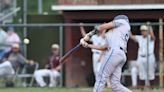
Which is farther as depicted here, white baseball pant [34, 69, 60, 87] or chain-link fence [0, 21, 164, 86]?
chain-link fence [0, 21, 164, 86]

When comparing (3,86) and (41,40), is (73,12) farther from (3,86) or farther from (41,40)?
(3,86)

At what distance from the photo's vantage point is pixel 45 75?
53.2 feet

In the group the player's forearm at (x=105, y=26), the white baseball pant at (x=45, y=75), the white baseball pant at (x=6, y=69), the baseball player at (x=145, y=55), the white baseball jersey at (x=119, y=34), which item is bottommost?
the white baseball pant at (x=45, y=75)

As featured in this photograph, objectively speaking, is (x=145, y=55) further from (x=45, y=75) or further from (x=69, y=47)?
(x=45, y=75)

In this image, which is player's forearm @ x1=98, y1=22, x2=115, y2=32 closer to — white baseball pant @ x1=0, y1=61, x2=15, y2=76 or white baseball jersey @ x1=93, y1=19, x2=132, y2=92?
white baseball jersey @ x1=93, y1=19, x2=132, y2=92

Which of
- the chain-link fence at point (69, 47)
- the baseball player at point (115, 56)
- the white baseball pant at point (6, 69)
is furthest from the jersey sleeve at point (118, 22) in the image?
the white baseball pant at point (6, 69)

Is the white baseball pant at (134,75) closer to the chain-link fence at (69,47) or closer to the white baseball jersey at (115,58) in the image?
the chain-link fence at (69,47)

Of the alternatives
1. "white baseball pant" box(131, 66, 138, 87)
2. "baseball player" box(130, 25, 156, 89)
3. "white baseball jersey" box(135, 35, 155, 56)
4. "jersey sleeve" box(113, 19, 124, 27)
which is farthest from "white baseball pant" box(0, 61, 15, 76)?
"jersey sleeve" box(113, 19, 124, 27)

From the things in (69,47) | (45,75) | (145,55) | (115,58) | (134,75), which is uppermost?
(115,58)

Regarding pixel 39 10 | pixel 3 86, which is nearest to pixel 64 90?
pixel 3 86

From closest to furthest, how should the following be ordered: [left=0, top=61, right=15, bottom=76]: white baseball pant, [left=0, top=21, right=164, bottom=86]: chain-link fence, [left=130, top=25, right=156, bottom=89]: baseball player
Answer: [left=130, top=25, right=156, bottom=89]: baseball player
[left=0, top=61, right=15, bottom=76]: white baseball pant
[left=0, top=21, right=164, bottom=86]: chain-link fence

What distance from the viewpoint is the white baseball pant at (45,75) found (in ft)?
52.9

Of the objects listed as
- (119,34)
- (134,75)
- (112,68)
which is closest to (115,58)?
(112,68)

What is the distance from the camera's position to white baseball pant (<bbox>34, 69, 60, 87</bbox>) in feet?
52.9
